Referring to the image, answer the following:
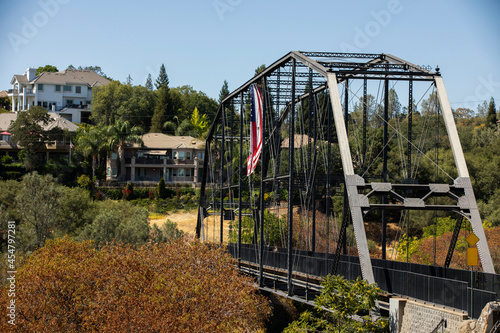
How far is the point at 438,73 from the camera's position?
2372 centimetres

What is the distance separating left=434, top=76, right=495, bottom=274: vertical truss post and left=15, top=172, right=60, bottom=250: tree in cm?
3201

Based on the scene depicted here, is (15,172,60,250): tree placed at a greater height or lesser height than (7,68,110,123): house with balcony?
lesser

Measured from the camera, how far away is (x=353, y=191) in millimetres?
19516

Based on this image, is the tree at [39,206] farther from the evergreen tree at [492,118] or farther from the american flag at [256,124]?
the evergreen tree at [492,118]

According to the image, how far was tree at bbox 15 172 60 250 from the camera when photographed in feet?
148

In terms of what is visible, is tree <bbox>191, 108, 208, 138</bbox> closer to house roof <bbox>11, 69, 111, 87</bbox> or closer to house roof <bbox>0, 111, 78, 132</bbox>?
house roof <bbox>0, 111, 78, 132</bbox>

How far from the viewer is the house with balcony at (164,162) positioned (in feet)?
284

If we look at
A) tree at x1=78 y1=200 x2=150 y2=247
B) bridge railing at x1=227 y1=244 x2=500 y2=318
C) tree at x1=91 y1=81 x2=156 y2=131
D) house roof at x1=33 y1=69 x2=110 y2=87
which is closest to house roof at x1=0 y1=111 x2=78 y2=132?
tree at x1=91 y1=81 x2=156 y2=131

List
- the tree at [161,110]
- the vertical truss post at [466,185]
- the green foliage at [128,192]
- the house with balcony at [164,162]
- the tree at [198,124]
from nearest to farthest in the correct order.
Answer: the vertical truss post at [466,185]
the green foliage at [128,192]
the house with balcony at [164,162]
the tree at [198,124]
the tree at [161,110]

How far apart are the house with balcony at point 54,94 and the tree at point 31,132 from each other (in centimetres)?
2732

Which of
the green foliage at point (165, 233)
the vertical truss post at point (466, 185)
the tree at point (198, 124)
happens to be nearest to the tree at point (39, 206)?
the green foliage at point (165, 233)

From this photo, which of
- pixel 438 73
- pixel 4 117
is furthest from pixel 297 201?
pixel 4 117

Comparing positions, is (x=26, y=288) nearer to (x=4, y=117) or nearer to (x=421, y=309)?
(x=421, y=309)

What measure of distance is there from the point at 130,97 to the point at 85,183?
35962mm
